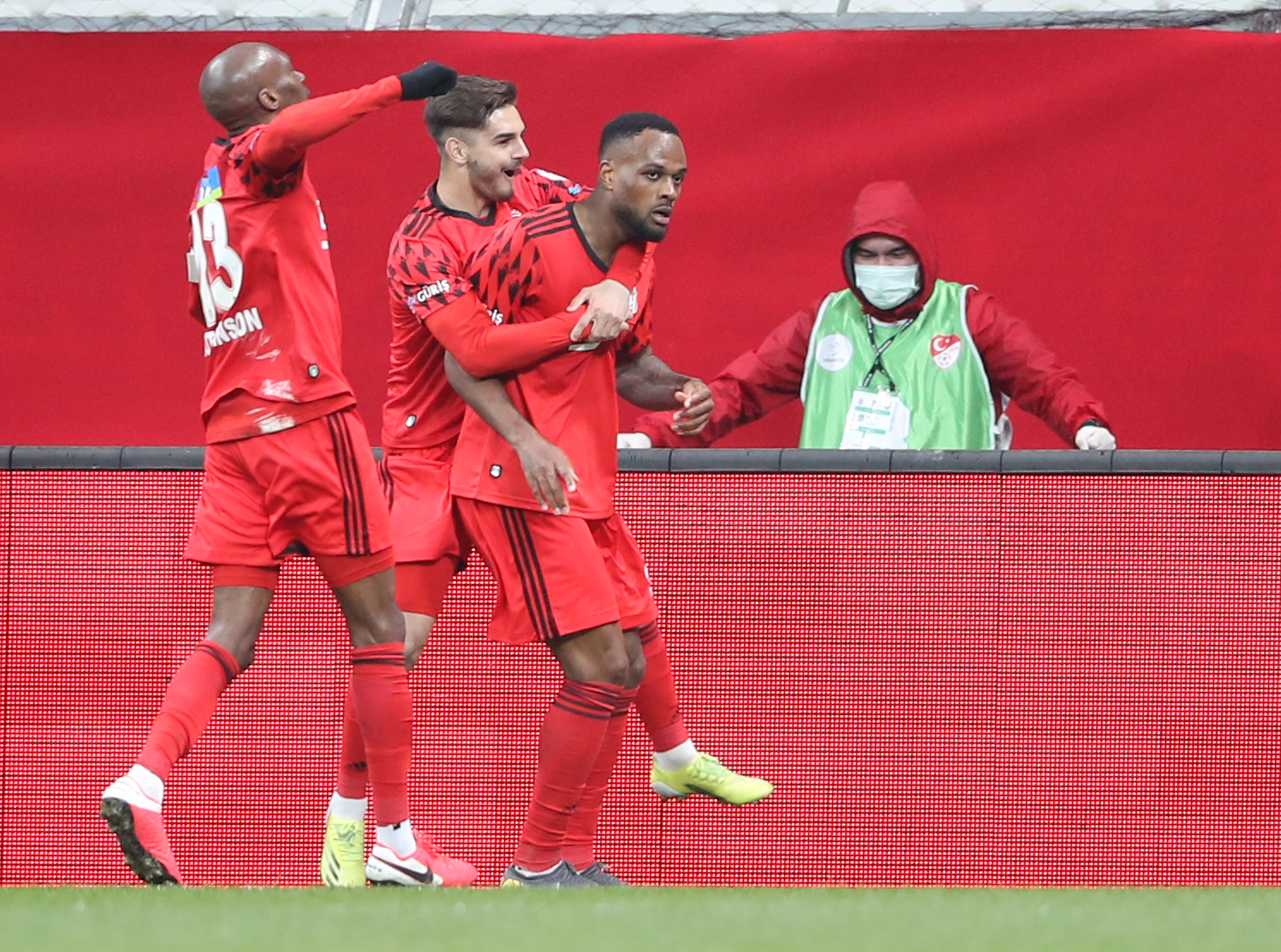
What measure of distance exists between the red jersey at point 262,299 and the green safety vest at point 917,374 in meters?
1.97

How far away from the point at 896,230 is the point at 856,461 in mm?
1359

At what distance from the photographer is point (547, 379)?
411 centimetres

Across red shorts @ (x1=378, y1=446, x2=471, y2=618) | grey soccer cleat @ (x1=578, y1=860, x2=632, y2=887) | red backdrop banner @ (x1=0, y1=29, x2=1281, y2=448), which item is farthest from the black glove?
red backdrop banner @ (x1=0, y1=29, x2=1281, y2=448)

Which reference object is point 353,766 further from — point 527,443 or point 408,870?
point 527,443

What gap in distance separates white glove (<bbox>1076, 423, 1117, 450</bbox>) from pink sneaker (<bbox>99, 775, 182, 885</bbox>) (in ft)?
9.01

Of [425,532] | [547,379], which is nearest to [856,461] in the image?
[547,379]

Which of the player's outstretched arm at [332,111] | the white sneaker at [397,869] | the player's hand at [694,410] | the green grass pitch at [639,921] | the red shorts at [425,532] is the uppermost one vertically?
the player's outstretched arm at [332,111]

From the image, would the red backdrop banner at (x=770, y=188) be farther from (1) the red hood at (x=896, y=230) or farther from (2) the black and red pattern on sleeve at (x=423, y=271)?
(2) the black and red pattern on sleeve at (x=423, y=271)

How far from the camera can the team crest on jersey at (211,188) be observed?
4.17 m

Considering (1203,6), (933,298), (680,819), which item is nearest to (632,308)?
(680,819)

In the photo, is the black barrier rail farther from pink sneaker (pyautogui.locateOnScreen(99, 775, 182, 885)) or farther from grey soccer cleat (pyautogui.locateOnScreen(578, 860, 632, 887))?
pink sneaker (pyautogui.locateOnScreen(99, 775, 182, 885))

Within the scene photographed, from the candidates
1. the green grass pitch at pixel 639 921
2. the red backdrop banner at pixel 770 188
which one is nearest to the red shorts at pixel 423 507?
the green grass pitch at pixel 639 921

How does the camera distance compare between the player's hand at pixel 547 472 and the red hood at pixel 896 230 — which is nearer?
the player's hand at pixel 547 472

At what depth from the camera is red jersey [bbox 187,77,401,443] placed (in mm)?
4113
